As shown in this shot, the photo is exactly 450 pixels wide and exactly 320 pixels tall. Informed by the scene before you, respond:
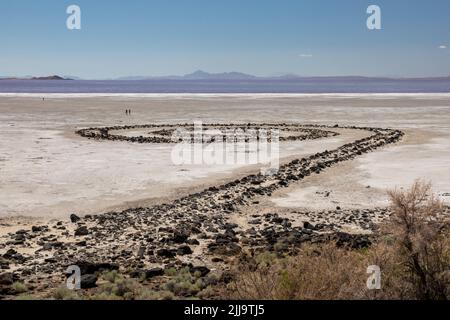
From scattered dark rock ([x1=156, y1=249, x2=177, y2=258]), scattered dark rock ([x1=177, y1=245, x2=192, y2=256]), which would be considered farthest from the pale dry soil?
scattered dark rock ([x1=156, y1=249, x2=177, y2=258])

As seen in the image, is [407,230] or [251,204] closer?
[407,230]

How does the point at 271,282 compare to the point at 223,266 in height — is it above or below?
above

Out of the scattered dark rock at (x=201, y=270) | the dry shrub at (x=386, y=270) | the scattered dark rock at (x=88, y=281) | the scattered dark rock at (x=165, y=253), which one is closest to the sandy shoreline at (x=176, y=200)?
the scattered dark rock at (x=165, y=253)

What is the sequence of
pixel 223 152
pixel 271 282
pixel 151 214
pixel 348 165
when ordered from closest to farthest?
pixel 271 282 < pixel 151 214 < pixel 348 165 < pixel 223 152
